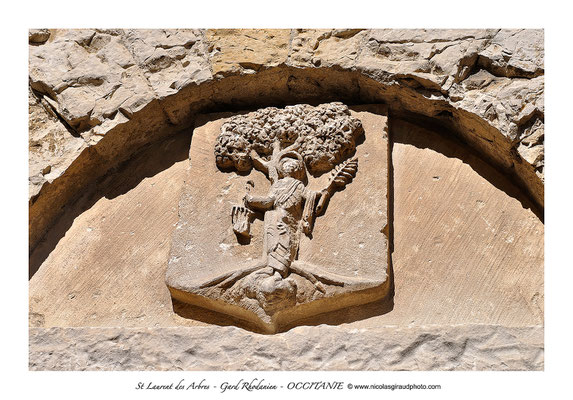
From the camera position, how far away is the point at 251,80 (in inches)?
148

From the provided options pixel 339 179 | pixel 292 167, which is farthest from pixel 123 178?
pixel 339 179

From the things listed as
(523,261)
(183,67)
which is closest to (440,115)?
(523,261)

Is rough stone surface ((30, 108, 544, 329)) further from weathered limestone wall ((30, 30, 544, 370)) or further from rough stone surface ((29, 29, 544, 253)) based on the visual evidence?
rough stone surface ((29, 29, 544, 253))

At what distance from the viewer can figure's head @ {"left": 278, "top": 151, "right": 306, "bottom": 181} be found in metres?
3.45

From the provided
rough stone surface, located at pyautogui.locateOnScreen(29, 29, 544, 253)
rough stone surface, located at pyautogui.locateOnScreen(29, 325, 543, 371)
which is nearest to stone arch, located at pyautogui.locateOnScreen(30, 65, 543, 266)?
rough stone surface, located at pyautogui.locateOnScreen(29, 29, 544, 253)

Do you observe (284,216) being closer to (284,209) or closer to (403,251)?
(284,209)

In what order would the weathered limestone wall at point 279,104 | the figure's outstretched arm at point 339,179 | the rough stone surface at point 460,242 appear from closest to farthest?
1. the weathered limestone wall at point 279,104
2. the rough stone surface at point 460,242
3. the figure's outstretched arm at point 339,179

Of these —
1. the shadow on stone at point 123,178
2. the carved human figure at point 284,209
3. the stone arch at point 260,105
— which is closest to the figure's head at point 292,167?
the carved human figure at point 284,209

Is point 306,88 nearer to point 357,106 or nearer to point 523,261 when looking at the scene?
point 357,106

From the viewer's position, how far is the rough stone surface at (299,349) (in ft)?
9.36

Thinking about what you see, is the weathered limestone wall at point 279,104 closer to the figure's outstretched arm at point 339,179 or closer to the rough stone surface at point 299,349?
the rough stone surface at point 299,349

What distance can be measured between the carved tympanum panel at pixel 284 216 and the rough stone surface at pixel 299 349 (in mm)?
192

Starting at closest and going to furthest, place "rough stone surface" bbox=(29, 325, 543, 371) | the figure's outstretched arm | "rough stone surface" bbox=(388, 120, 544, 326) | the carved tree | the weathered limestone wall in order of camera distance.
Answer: "rough stone surface" bbox=(29, 325, 543, 371) < the weathered limestone wall < "rough stone surface" bbox=(388, 120, 544, 326) < the figure's outstretched arm < the carved tree

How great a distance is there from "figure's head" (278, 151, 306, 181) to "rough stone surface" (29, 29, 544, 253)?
451mm
